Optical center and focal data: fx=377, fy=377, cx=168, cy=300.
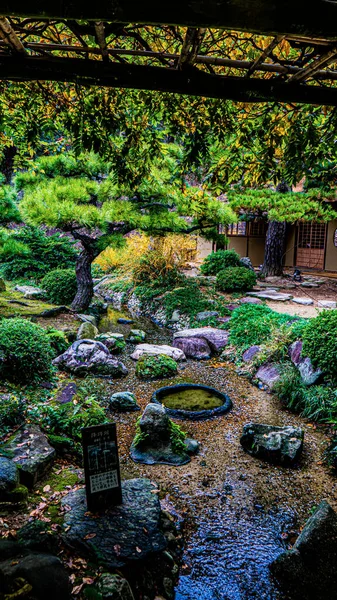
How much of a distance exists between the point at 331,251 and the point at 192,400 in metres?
11.9

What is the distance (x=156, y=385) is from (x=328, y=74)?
468 cm

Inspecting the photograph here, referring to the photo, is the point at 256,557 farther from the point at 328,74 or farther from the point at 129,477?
the point at 328,74

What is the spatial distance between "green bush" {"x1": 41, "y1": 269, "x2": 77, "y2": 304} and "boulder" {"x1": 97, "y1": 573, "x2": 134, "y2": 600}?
8760mm

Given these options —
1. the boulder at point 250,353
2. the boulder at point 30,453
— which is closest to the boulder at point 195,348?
the boulder at point 250,353

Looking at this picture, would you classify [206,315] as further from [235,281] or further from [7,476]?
[7,476]

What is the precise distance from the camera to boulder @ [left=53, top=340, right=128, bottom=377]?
6.09 metres

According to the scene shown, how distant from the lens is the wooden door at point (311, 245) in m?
15.5

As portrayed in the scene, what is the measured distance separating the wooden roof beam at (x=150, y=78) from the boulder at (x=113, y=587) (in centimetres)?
281

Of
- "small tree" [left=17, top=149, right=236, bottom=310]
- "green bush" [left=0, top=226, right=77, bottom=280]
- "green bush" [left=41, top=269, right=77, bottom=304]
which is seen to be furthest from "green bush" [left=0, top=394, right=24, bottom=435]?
"green bush" [left=0, top=226, right=77, bottom=280]

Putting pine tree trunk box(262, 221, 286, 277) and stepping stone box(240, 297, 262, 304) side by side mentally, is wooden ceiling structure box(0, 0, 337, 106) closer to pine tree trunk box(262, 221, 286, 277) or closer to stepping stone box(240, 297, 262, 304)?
stepping stone box(240, 297, 262, 304)

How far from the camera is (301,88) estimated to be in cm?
223

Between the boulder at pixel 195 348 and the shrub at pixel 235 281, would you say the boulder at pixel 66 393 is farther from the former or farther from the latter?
the shrub at pixel 235 281

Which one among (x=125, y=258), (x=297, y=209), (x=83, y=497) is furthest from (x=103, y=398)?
(x=125, y=258)

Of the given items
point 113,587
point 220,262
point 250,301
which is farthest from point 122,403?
point 220,262
